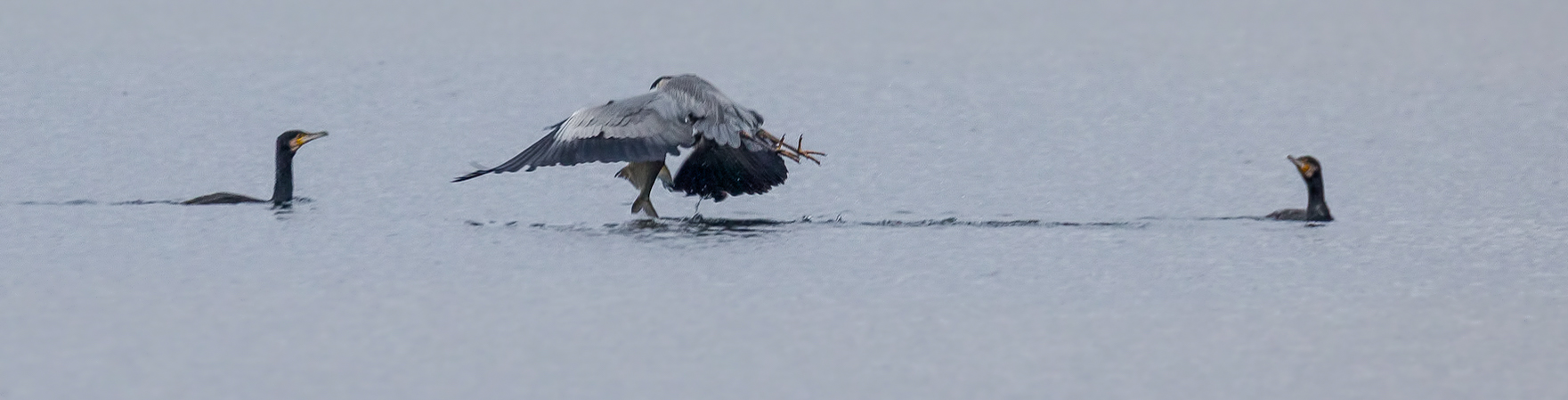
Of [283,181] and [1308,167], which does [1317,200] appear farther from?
[283,181]

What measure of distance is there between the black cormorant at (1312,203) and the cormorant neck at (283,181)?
436 cm

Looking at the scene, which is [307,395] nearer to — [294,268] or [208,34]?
[294,268]

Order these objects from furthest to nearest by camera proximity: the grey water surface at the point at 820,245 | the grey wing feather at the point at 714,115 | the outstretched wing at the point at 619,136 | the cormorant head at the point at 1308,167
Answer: the cormorant head at the point at 1308,167 < the grey wing feather at the point at 714,115 < the outstretched wing at the point at 619,136 < the grey water surface at the point at 820,245

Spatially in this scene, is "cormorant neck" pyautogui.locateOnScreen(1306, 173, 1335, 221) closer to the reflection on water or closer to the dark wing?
the reflection on water

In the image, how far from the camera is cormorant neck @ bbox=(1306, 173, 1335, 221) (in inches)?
449

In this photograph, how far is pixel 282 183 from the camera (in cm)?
1206

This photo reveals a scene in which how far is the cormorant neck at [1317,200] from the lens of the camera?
11.4 meters

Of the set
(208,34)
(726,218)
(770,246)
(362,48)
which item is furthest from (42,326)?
(208,34)

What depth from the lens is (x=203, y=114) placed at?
1745cm

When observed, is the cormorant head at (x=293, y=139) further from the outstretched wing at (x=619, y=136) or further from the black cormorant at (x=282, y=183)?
the outstretched wing at (x=619, y=136)

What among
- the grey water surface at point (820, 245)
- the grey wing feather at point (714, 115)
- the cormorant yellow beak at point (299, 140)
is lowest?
the grey water surface at point (820, 245)

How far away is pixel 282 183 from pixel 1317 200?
4590 millimetres

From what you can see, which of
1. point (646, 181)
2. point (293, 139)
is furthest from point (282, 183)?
point (646, 181)

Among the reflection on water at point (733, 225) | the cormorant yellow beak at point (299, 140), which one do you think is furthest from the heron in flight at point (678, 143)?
the cormorant yellow beak at point (299, 140)
